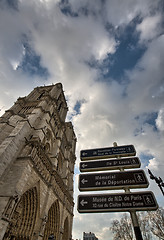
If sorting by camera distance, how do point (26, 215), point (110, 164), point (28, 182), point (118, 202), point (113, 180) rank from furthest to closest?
point (26, 215) < point (28, 182) < point (110, 164) < point (113, 180) < point (118, 202)

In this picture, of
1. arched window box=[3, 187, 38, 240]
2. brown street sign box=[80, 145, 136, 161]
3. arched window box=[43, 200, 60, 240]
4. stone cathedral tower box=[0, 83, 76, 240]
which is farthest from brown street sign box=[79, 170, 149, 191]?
arched window box=[43, 200, 60, 240]

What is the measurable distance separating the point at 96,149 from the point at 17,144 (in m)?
8.31

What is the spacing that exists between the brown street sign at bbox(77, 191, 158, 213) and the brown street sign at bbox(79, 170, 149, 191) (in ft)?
0.65

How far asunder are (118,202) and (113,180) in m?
0.55

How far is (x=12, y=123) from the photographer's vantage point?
542 inches

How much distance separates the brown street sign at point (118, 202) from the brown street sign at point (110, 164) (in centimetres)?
81

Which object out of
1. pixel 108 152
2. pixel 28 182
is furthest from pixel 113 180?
pixel 28 182

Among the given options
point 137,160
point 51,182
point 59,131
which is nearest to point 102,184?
point 137,160

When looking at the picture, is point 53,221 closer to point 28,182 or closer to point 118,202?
point 28,182

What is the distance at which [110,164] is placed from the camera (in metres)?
4.20

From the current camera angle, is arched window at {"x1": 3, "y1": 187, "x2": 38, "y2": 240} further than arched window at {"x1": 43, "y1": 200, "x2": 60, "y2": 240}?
No

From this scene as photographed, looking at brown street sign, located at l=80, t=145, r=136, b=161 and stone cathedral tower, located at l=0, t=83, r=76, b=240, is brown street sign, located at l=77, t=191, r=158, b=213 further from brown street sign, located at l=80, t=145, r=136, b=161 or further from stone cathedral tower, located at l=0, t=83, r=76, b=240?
stone cathedral tower, located at l=0, t=83, r=76, b=240

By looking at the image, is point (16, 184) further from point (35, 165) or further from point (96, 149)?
point (96, 149)

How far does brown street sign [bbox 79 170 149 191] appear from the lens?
137 inches
